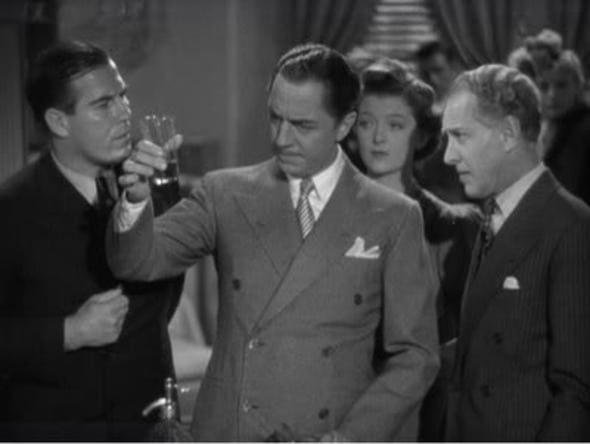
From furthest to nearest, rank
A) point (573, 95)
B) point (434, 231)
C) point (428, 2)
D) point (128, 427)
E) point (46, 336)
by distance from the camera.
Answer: point (428, 2) < point (573, 95) < point (434, 231) < point (128, 427) < point (46, 336)

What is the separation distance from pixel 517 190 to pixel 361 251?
A: 0.98ft

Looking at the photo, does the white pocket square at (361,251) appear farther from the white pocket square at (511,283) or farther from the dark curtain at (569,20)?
the dark curtain at (569,20)

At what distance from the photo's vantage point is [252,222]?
1.77 m

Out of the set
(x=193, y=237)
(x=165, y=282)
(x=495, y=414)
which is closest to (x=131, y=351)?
(x=165, y=282)

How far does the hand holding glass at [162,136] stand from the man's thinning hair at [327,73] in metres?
0.22

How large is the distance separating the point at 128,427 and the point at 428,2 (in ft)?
8.23

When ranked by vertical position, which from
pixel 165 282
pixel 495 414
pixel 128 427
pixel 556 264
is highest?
pixel 556 264

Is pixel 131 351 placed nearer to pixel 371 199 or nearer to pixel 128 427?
pixel 128 427

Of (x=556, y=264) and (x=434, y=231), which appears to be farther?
(x=434, y=231)

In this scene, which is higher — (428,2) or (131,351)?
(428,2)

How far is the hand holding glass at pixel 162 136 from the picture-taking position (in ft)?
5.27

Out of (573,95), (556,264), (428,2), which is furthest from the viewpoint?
(428,2)

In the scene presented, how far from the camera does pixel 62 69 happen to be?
1864mm

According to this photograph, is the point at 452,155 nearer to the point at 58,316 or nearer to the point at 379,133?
the point at 379,133
